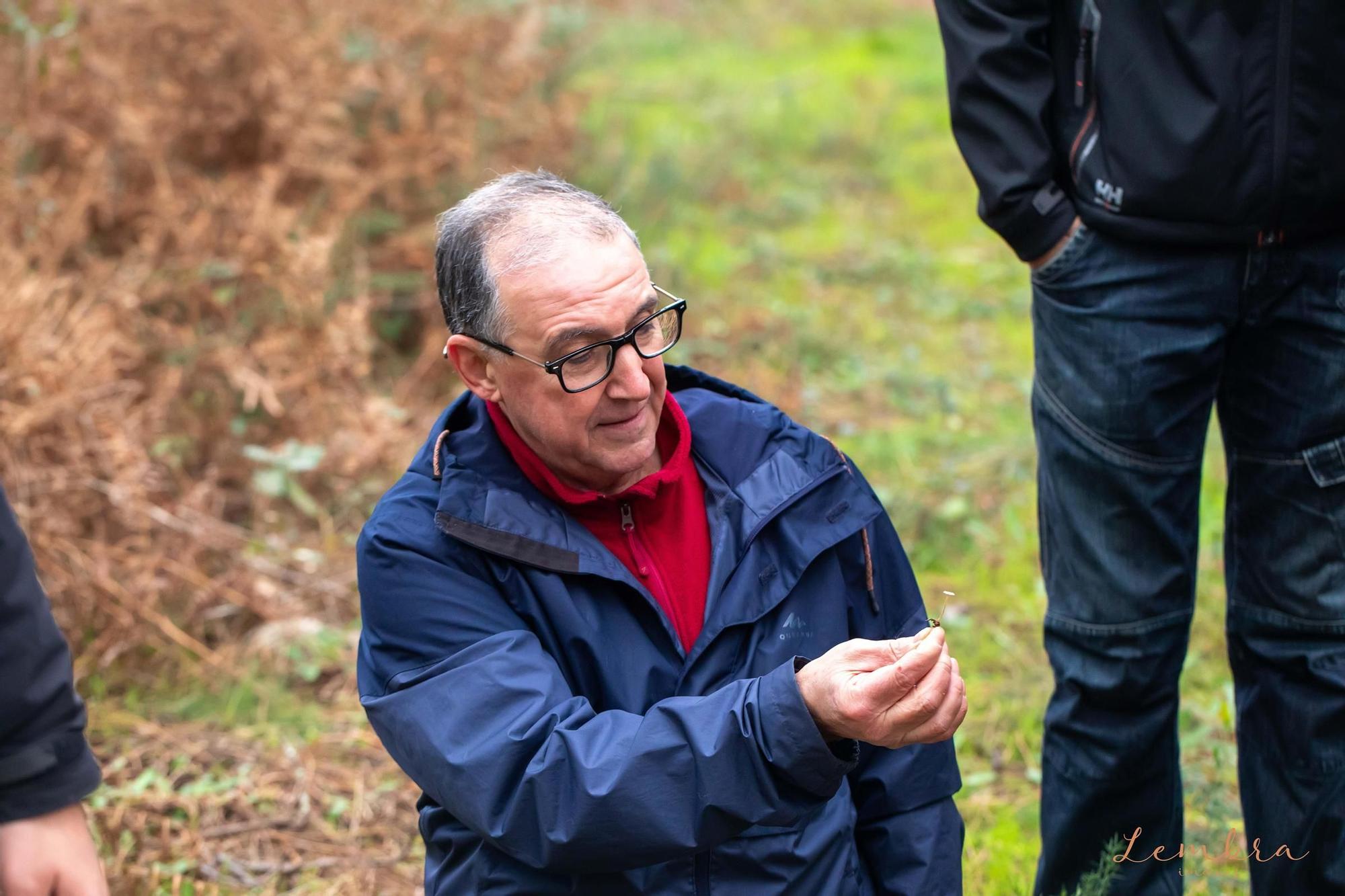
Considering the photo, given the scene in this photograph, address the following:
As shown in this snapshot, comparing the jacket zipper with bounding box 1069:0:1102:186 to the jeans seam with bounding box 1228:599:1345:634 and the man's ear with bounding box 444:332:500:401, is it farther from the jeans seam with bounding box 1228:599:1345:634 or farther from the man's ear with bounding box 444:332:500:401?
the man's ear with bounding box 444:332:500:401

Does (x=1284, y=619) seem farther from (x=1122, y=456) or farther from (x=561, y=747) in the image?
(x=561, y=747)

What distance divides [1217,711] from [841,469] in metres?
1.92

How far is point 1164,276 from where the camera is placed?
99.3 inches

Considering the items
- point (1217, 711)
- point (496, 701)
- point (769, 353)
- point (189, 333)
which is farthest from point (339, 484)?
point (496, 701)

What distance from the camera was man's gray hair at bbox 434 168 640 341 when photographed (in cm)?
218

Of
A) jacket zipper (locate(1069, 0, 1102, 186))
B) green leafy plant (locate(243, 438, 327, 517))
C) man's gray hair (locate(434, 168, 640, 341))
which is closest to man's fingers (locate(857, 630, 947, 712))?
man's gray hair (locate(434, 168, 640, 341))

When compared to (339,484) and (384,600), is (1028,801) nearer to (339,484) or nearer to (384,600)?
(384,600)

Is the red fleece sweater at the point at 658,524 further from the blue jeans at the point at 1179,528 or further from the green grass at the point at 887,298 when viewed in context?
the green grass at the point at 887,298

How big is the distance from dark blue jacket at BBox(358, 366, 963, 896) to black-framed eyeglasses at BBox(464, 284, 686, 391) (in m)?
0.16

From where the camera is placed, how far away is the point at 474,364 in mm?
2293

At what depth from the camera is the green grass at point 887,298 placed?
3.87 meters

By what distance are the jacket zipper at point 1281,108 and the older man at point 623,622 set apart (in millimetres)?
878

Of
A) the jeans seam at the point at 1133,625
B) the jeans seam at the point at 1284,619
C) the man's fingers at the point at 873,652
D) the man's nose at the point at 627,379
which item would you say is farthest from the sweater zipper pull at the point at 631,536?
the jeans seam at the point at 1284,619

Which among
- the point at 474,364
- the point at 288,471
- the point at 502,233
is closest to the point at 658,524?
the point at 474,364
